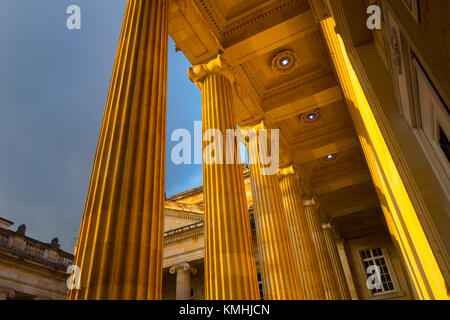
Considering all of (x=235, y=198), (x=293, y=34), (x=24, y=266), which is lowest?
(x=235, y=198)

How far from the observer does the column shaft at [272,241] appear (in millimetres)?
10898

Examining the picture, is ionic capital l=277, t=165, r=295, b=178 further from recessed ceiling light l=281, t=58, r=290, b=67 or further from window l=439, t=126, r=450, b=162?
window l=439, t=126, r=450, b=162

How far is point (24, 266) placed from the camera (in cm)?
1594

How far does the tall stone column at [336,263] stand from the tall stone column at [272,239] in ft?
31.5

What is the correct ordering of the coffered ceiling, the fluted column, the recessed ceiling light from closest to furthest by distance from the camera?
the coffered ceiling → the recessed ceiling light → the fluted column

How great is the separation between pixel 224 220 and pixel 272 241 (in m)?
4.38

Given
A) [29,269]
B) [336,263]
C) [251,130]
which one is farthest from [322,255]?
[29,269]

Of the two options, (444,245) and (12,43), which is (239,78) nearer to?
(444,245)

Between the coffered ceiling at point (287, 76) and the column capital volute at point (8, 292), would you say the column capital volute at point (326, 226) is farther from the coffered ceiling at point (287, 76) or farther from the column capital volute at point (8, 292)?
the column capital volute at point (8, 292)

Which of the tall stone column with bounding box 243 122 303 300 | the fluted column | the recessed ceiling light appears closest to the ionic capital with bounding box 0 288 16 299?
the tall stone column with bounding box 243 122 303 300

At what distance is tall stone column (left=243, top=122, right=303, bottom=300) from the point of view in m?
10.9

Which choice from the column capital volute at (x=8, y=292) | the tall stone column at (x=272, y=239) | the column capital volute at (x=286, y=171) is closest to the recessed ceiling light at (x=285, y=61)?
the tall stone column at (x=272, y=239)

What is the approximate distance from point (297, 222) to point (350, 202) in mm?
9983

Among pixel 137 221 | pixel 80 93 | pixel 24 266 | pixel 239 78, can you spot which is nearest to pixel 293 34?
pixel 239 78
